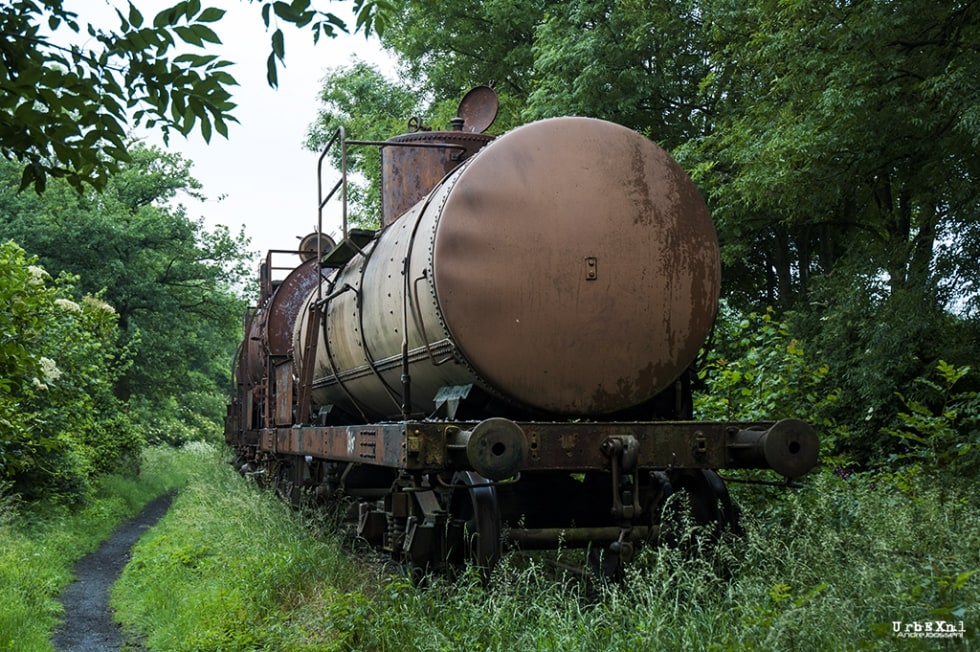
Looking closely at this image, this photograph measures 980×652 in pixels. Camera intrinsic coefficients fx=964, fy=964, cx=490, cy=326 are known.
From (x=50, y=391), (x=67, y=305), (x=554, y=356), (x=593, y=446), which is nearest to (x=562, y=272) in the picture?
(x=554, y=356)

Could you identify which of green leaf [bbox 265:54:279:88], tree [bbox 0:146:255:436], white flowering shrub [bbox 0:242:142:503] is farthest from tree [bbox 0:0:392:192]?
tree [bbox 0:146:255:436]

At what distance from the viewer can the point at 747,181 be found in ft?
35.0

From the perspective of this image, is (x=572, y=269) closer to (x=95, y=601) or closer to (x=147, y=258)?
(x=95, y=601)

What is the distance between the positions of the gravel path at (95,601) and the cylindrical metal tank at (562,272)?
3.36 metres

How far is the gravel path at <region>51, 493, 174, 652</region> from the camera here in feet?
23.9

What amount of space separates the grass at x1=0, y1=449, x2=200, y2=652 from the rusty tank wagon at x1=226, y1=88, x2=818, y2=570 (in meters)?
2.75

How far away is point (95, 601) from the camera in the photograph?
363 inches

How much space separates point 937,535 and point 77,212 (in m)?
25.3

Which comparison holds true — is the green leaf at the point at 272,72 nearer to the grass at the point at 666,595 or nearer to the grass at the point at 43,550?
the grass at the point at 666,595

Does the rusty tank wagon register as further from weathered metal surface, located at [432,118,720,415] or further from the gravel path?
the gravel path

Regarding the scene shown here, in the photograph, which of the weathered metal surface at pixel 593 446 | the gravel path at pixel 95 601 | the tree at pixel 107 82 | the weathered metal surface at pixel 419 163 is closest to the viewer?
the tree at pixel 107 82

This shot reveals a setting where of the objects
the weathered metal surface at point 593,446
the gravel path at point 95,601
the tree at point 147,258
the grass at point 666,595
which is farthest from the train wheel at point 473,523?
the tree at point 147,258

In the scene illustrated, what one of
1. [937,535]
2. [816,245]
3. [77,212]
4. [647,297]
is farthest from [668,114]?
[77,212]

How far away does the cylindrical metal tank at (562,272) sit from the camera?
584cm
